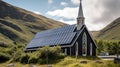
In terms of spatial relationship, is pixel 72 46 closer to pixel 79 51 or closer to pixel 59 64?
pixel 79 51

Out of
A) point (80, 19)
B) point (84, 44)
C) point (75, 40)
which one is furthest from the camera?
point (80, 19)

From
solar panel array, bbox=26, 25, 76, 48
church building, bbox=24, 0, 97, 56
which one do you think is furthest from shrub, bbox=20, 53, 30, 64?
solar panel array, bbox=26, 25, 76, 48

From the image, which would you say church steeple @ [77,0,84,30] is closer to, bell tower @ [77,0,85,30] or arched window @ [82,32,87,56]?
bell tower @ [77,0,85,30]

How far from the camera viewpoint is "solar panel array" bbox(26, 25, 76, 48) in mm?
67294

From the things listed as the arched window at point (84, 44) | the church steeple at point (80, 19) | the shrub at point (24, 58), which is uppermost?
the church steeple at point (80, 19)

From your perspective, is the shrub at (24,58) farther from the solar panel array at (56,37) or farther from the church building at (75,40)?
the solar panel array at (56,37)

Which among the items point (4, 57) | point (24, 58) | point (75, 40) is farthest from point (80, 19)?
point (4, 57)

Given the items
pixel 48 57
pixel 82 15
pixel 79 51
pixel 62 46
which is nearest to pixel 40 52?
pixel 48 57

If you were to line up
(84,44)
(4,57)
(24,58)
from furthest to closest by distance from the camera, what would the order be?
(4,57)
(84,44)
(24,58)

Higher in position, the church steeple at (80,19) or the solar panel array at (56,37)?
the church steeple at (80,19)

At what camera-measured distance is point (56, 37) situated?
72375 millimetres

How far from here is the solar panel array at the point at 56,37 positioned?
2649 inches

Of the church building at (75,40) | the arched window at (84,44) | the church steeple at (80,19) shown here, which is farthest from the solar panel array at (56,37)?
the arched window at (84,44)

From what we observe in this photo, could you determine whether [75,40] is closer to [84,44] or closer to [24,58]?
[84,44]
